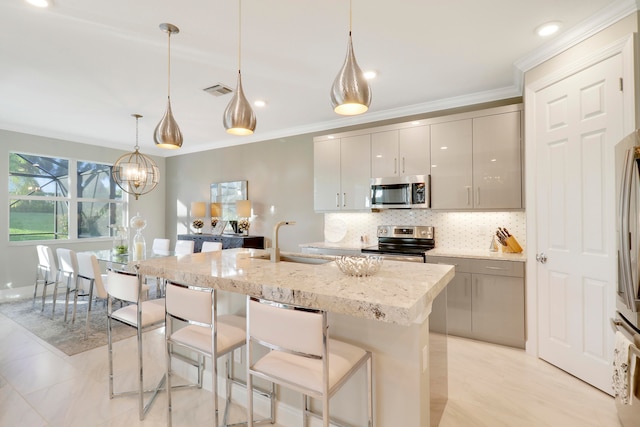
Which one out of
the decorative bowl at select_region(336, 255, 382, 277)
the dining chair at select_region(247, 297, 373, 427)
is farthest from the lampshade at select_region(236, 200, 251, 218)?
the dining chair at select_region(247, 297, 373, 427)

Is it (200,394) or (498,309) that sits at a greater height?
(498,309)

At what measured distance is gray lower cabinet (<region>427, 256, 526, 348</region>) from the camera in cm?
304

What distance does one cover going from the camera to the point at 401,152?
3928 mm

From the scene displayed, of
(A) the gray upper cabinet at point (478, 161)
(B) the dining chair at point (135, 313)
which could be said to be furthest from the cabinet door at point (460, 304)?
(B) the dining chair at point (135, 313)

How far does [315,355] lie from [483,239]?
3.14 metres

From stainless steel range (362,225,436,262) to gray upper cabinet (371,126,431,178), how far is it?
735 mm

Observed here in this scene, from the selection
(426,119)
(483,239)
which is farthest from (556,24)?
(483,239)

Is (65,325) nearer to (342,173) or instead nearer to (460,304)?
(342,173)

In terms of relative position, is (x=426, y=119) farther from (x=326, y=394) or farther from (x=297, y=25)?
(x=326, y=394)

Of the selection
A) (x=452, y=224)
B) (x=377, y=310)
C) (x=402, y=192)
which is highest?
(x=402, y=192)

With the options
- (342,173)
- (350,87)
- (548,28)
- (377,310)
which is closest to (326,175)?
(342,173)

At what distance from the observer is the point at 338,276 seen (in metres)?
1.69

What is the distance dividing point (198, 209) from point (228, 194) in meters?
0.67

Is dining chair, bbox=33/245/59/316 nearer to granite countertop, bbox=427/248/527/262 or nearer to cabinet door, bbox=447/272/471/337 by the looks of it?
granite countertop, bbox=427/248/527/262
